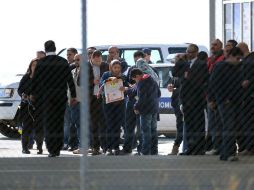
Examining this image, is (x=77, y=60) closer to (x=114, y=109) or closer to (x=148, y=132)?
(x=114, y=109)

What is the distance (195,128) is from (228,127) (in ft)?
5.10

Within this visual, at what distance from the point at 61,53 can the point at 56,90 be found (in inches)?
309

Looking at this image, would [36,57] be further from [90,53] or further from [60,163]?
[60,163]

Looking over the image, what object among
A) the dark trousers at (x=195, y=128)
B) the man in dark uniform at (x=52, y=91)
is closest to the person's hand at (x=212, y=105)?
the dark trousers at (x=195, y=128)

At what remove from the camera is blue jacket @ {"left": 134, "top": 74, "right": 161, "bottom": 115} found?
17031 mm

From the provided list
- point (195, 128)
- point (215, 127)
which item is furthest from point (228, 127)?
point (195, 128)

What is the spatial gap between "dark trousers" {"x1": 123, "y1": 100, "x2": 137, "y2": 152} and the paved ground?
1.24 meters

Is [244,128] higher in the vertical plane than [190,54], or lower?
lower

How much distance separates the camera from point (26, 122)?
18328 millimetres

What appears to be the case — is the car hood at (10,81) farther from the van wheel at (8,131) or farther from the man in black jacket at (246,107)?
the man in black jacket at (246,107)

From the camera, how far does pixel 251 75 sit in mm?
15984

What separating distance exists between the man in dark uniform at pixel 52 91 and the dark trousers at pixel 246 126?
98.6 inches

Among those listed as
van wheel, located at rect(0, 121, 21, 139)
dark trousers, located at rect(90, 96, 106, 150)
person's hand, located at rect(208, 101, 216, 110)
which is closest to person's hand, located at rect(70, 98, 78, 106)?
dark trousers, located at rect(90, 96, 106, 150)

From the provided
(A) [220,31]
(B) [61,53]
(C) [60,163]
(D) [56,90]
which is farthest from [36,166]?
(A) [220,31]
